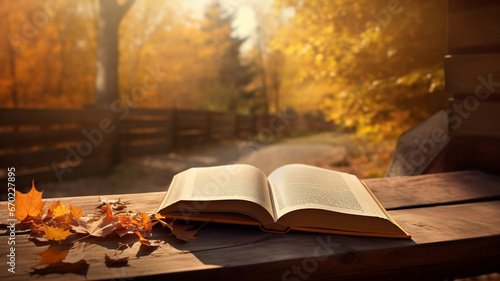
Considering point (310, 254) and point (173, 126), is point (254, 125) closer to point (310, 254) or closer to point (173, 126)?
point (173, 126)

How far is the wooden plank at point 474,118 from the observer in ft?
6.45

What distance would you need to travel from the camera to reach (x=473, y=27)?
2.00 metres

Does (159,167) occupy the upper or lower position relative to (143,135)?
lower

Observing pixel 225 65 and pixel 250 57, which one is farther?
pixel 250 57

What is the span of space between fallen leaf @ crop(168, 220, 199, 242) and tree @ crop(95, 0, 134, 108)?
20.1 feet

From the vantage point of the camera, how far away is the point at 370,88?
12.8ft

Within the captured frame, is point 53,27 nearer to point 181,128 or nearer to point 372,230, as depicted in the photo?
point 181,128

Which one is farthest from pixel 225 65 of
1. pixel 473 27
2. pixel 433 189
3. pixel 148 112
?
pixel 433 189

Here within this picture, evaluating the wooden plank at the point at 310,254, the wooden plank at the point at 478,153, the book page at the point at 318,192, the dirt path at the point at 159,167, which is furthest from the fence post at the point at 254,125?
the wooden plank at the point at 310,254

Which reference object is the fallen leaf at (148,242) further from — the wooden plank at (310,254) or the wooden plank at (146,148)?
the wooden plank at (146,148)

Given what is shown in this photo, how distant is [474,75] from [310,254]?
1566mm

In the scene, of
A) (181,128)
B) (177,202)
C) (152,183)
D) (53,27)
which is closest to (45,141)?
(152,183)

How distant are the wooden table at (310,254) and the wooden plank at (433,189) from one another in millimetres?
111

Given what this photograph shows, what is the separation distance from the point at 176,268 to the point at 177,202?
0.27 meters
